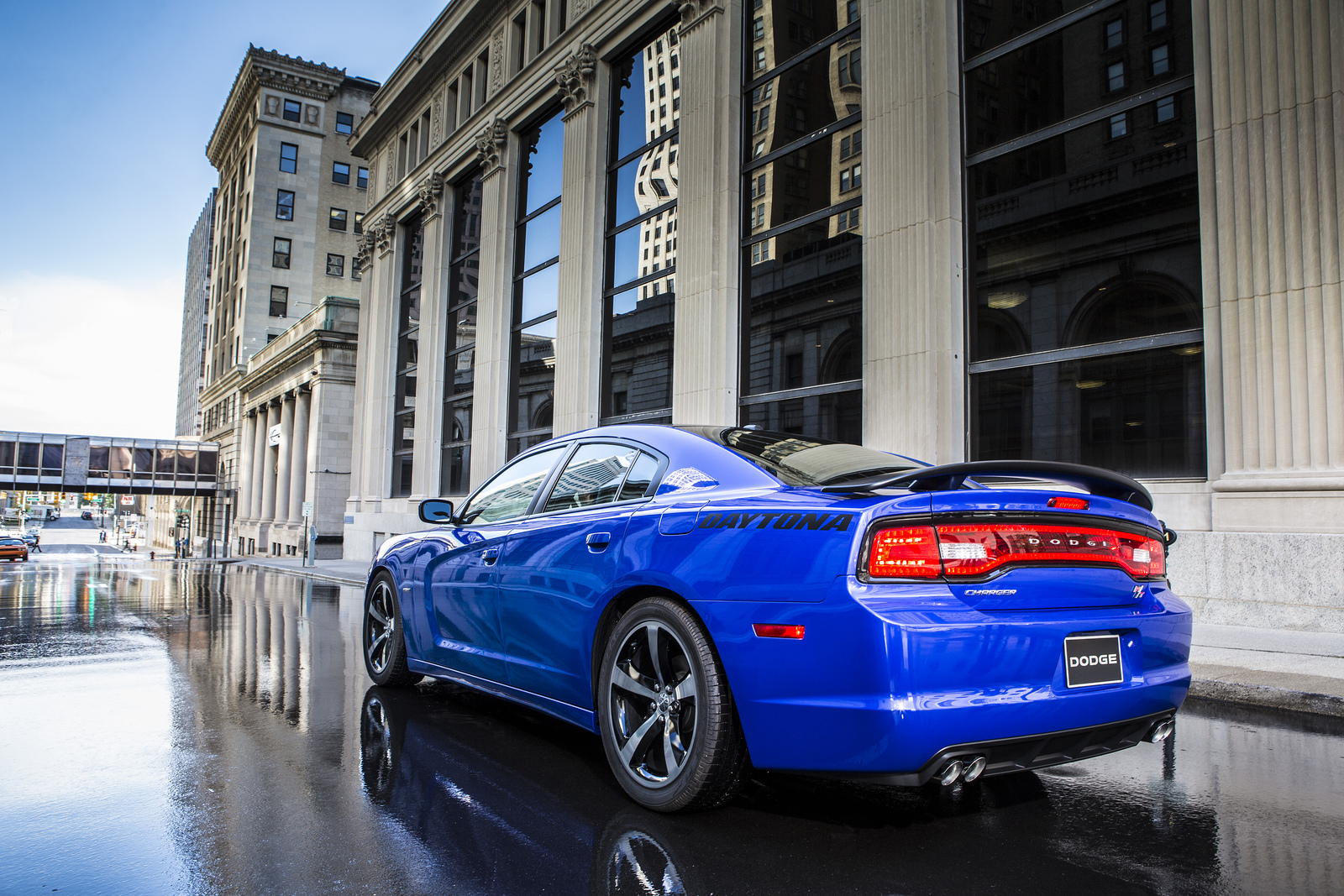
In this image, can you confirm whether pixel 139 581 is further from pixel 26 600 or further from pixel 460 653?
pixel 460 653

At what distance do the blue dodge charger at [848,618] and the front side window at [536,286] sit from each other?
17.7 meters

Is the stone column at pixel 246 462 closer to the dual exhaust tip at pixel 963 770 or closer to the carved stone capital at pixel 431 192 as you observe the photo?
the carved stone capital at pixel 431 192

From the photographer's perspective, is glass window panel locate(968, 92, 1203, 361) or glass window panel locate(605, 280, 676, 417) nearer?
glass window panel locate(968, 92, 1203, 361)

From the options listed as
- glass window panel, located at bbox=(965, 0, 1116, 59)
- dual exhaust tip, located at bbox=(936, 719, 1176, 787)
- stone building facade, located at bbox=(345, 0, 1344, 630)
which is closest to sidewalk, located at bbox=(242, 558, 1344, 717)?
stone building facade, located at bbox=(345, 0, 1344, 630)

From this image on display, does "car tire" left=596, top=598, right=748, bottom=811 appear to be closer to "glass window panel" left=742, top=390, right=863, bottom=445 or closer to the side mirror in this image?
the side mirror

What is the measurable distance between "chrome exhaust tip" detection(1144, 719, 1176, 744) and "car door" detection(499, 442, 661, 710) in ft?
6.72

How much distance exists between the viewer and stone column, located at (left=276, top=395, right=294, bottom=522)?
44.6 meters

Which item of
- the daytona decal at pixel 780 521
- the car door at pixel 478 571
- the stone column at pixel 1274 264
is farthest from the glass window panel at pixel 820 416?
the daytona decal at pixel 780 521

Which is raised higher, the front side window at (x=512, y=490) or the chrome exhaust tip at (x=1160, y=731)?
the front side window at (x=512, y=490)

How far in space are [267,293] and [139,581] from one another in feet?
146

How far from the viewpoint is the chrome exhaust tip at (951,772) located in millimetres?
2596

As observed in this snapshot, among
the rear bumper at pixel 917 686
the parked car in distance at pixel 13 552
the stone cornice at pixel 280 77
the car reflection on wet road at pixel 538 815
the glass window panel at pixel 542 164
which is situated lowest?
the parked car in distance at pixel 13 552

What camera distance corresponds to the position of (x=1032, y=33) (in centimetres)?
1169

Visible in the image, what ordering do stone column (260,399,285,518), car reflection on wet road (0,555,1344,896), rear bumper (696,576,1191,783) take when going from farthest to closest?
stone column (260,399,285,518) < car reflection on wet road (0,555,1344,896) < rear bumper (696,576,1191,783)
